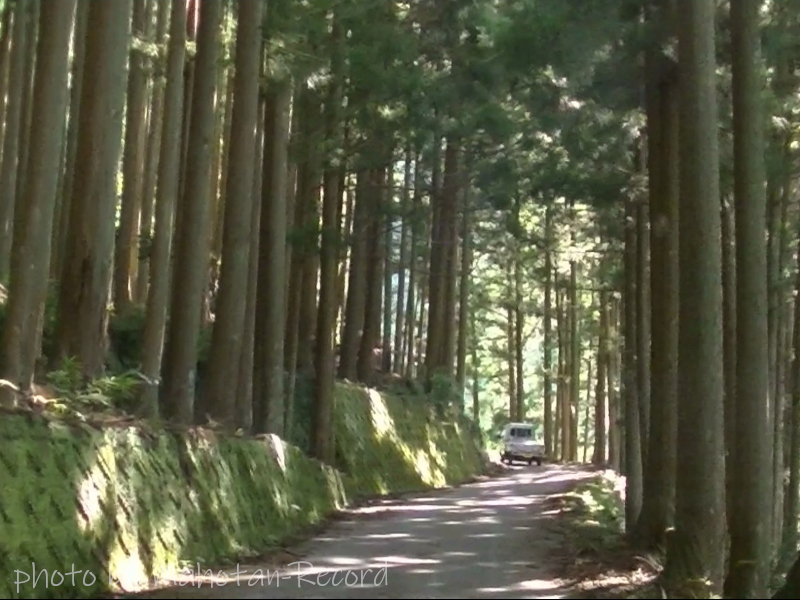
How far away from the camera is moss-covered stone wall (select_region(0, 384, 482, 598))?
924 cm

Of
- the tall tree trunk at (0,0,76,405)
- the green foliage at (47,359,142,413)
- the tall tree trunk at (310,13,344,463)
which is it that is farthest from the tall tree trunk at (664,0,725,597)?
the tall tree trunk at (310,13,344,463)

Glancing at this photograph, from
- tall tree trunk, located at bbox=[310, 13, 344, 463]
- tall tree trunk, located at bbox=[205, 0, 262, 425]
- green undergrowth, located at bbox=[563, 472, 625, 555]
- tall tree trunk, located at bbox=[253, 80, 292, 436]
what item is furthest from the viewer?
tall tree trunk, located at bbox=[310, 13, 344, 463]

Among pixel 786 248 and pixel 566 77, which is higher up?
pixel 566 77

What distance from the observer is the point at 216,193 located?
2875 cm

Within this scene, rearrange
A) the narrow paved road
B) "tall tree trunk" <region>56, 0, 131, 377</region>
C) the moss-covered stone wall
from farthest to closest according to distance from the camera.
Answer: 1. "tall tree trunk" <region>56, 0, 131, 377</region>
2. the narrow paved road
3. the moss-covered stone wall

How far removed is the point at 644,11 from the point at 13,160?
504 inches

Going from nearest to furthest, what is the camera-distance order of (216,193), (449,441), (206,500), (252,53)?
(206,500), (252,53), (216,193), (449,441)

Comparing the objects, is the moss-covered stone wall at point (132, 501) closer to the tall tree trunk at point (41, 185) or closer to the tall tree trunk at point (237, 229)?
the tall tree trunk at point (237, 229)

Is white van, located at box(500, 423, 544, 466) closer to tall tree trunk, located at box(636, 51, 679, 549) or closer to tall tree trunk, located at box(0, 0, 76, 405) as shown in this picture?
tall tree trunk, located at box(636, 51, 679, 549)

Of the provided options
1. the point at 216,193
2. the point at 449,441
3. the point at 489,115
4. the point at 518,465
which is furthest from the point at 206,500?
the point at 518,465

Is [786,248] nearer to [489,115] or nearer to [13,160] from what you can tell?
[489,115]

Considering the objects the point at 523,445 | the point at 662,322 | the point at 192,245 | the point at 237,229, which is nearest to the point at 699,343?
the point at 662,322

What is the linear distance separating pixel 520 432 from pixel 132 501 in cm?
3478

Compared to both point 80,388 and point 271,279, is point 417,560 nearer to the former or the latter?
point 80,388
